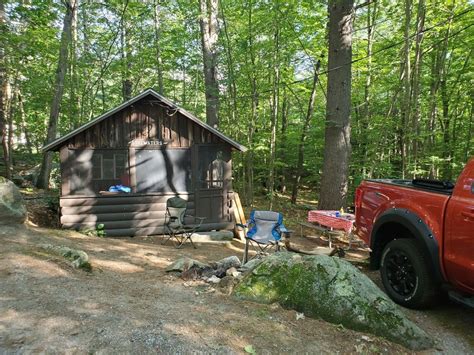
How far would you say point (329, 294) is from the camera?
352 centimetres

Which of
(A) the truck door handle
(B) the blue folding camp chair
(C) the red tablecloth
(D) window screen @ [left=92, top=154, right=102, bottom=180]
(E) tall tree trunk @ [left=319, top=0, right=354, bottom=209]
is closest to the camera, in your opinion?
(A) the truck door handle

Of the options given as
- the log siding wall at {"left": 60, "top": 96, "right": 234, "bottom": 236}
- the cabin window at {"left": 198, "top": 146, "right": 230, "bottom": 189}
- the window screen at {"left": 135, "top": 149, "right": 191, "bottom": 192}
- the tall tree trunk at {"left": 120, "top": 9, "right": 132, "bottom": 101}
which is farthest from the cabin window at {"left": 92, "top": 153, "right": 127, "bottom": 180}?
the tall tree trunk at {"left": 120, "top": 9, "right": 132, "bottom": 101}

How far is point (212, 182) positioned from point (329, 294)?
22.5 feet

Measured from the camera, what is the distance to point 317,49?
12.7 metres

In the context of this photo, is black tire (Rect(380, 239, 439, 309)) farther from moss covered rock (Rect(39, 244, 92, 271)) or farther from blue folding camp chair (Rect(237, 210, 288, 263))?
moss covered rock (Rect(39, 244, 92, 271))

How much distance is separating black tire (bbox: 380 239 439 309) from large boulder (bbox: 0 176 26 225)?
22.5 ft

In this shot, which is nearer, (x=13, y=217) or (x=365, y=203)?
(x=365, y=203)

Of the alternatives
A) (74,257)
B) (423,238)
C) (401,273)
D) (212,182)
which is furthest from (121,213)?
(423,238)

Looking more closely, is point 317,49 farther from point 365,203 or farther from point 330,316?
point 330,316

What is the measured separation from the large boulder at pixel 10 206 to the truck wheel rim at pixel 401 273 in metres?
6.93

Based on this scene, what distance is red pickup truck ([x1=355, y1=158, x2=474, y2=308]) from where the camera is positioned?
3.32m

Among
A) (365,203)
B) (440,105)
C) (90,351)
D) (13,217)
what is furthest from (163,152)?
(440,105)

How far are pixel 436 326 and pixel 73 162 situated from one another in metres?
8.41

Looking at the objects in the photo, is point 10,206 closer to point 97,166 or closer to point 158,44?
point 97,166
